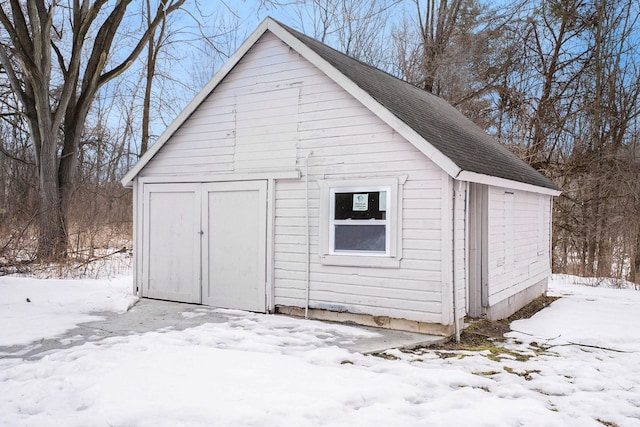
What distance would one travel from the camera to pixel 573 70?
59.4 feet

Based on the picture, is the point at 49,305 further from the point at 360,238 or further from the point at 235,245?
the point at 360,238

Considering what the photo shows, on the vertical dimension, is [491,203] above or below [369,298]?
above

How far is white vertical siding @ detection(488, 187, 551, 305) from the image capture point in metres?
8.38

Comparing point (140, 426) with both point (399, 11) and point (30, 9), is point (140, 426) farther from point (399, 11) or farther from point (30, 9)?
point (399, 11)

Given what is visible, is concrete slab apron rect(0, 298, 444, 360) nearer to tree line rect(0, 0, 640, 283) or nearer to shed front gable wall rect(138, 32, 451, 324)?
shed front gable wall rect(138, 32, 451, 324)

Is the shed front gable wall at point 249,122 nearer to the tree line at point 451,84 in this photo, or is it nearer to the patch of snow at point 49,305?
the patch of snow at point 49,305

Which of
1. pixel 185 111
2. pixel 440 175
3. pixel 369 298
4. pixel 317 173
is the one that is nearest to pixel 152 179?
pixel 185 111

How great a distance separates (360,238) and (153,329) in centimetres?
320

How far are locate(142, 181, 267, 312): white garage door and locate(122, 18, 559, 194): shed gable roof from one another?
1121 millimetres

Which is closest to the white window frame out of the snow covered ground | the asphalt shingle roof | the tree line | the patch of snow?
the asphalt shingle roof

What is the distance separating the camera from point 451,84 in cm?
1977

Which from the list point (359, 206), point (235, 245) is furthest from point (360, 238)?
point (235, 245)

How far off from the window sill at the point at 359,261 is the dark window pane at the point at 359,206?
1.95 ft

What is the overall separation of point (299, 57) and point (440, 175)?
3.02m
